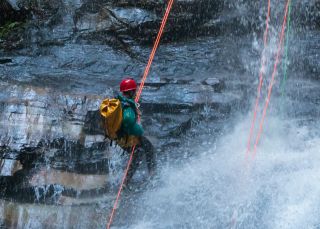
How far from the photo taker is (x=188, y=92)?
31.2 ft

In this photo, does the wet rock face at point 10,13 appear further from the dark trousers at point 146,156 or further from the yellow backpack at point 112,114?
the yellow backpack at point 112,114

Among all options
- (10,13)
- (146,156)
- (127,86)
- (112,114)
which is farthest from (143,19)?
(112,114)

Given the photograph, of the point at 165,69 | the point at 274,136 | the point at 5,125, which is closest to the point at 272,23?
the point at 165,69

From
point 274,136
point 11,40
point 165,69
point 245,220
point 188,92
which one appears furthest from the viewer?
point 11,40

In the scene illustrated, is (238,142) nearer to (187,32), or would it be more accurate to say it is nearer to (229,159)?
(229,159)

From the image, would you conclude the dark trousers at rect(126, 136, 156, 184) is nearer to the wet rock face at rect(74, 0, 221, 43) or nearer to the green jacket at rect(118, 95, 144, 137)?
the green jacket at rect(118, 95, 144, 137)

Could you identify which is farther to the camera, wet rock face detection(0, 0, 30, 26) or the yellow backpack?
wet rock face detection(0, 0, 30, 26)

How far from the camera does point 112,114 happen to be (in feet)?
20.4

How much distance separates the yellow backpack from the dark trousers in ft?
2.38

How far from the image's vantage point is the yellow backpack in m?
6.20

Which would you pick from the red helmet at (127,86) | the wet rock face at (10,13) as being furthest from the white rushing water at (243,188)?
the wet rock face at (10,13)

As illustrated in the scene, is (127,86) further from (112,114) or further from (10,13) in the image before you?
(10,13)

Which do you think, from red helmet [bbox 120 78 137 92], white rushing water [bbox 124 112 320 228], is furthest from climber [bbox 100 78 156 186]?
white rushing water [bbox 124 112 320 228]

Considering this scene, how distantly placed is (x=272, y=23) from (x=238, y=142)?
174 inches
